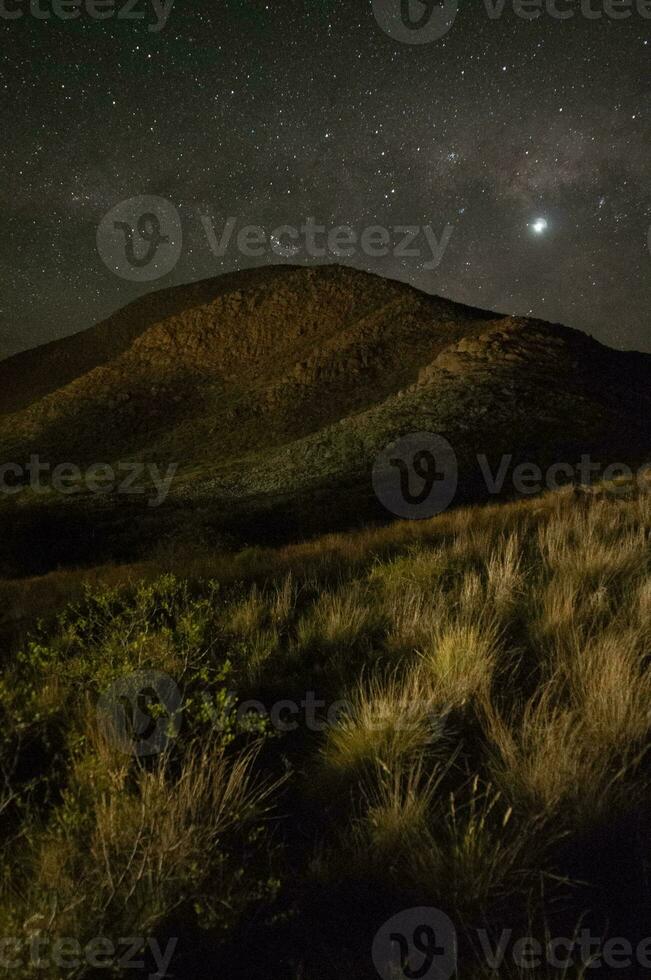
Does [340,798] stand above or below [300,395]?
below

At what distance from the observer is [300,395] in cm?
4603

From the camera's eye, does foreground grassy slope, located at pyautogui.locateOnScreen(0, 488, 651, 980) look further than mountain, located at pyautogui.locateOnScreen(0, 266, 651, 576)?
No

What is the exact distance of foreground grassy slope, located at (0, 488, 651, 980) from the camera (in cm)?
168

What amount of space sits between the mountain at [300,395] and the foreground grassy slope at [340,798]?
1445 centimetres

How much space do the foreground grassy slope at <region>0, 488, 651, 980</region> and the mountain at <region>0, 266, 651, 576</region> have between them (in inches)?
569

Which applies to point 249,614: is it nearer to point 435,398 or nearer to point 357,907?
point 357,907

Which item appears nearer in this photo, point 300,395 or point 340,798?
point 340,798

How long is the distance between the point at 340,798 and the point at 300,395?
4473 centimetres

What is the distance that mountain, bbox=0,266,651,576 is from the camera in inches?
1046

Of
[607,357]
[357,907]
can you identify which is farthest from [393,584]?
[607,357]

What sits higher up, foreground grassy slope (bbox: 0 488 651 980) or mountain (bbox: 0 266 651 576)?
mountain (bbox: 0 266 651 576)

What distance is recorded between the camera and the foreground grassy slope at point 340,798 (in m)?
1.68

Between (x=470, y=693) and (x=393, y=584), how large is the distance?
2.45m

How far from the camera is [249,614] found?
4523 millimetres
